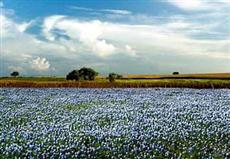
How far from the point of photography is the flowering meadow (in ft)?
33.0

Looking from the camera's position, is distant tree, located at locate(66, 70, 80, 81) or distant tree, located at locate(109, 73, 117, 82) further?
distant tree, located at locate(66, 70, 80, 81)

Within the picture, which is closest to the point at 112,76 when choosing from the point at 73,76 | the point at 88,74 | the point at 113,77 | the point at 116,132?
the point at 113,77

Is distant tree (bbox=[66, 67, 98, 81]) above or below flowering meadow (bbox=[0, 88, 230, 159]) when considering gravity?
above

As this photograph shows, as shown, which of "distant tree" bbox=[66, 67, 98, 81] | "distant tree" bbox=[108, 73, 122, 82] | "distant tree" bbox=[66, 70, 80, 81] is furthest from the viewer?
"distant tree" bbox=[66, 67, 98, 81]

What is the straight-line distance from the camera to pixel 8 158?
32.3 feet

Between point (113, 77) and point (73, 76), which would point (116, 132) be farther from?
point (73, 76)

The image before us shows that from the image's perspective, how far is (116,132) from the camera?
1174cm

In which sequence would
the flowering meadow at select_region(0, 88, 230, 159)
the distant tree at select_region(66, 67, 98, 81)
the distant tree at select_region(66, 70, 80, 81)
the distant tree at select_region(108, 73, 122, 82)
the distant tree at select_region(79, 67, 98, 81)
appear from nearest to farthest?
the flowering meadow at select_region(0, 88, 230, 159) → the distant tree at select_region(108, 73, 122, 82) → the distant tree at select_region(66, 70, 80, 81) → the distant tree at select_region(66, 67, 98, 81) → the distant tree at select_region(79, 67, 98, 81)

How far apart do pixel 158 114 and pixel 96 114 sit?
201 centimetres

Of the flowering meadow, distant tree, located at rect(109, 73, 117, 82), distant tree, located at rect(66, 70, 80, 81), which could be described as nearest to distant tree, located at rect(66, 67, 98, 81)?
distant tree, located at rect(66, 70, 80, 81)

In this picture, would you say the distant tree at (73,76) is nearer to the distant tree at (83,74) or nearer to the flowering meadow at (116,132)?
the distant tree at (83,74)

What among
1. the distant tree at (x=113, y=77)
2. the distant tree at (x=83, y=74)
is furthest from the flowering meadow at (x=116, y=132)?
the distant tree at (x=83, y=74)

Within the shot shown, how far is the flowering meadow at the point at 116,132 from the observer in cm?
1006

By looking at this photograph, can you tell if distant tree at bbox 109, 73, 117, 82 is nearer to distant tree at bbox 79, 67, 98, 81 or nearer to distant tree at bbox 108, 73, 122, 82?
distant tree at bbox 108, 73, 122, 82
